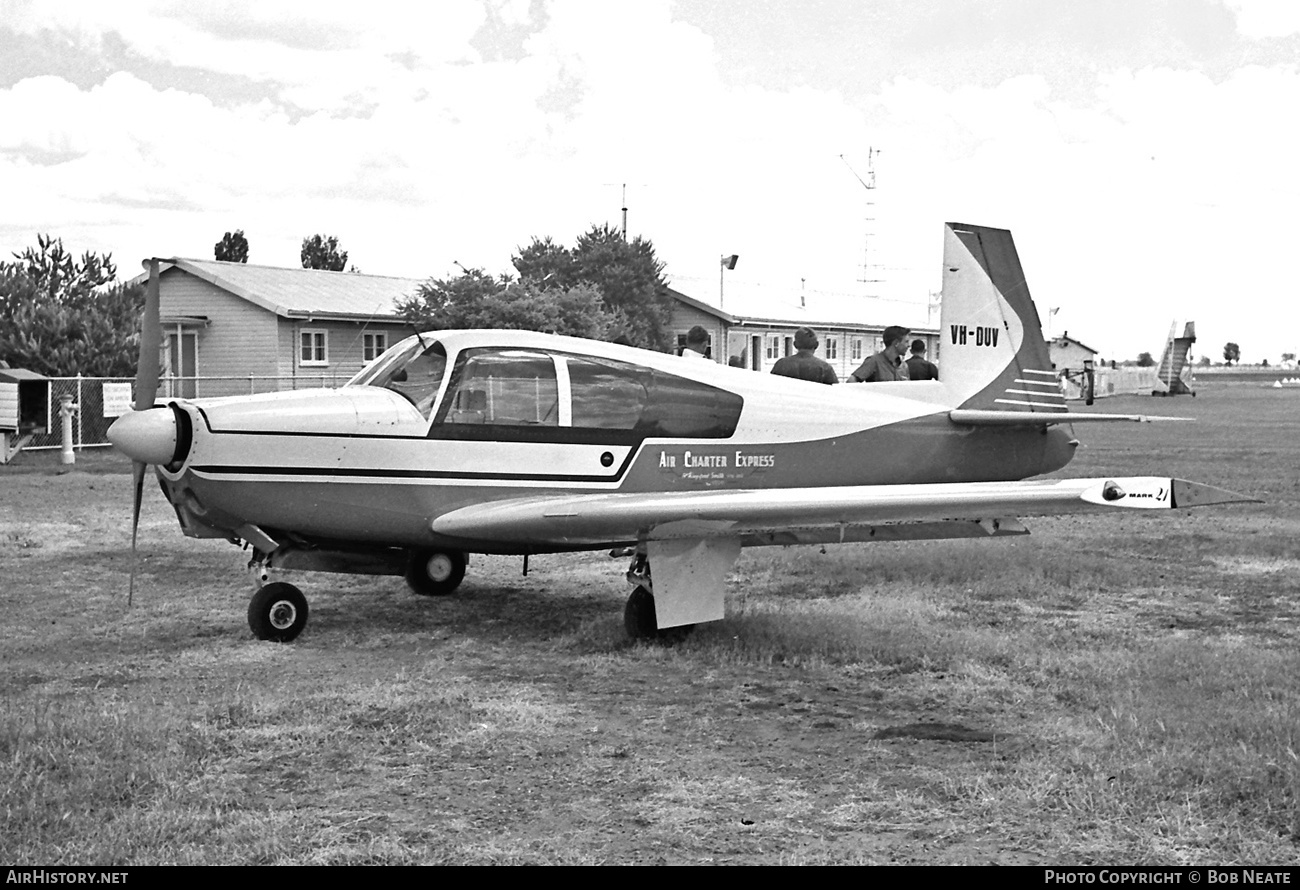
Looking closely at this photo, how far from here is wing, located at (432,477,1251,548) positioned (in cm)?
715

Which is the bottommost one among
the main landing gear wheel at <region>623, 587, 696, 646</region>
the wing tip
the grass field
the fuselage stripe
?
the grass field

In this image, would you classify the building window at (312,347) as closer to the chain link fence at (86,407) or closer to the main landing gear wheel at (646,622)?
the chain link fence at (86,407)

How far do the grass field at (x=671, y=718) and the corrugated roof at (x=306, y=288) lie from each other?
24.6 m

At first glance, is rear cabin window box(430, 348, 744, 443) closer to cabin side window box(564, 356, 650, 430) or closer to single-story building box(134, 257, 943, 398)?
cabin side window box(564, 356, 650, 430)

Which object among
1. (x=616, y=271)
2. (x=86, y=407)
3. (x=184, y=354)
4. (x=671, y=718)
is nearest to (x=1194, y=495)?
(x=671, y=718)

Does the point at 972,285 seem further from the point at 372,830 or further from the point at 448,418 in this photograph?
the point at 372,830

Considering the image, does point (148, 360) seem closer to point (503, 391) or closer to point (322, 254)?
point (503, 391)

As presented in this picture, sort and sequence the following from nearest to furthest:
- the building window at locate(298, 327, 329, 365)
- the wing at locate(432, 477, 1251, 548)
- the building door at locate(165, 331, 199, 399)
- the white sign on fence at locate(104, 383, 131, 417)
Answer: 1. the wing at locate(432, 477, 1251, 548)
2. the white sign on fence at locate(104, 383, 131, 417)
3. the building window at locate(298, 327, 329, 365)
4. the building door at locate(165, 331, 199, 399)

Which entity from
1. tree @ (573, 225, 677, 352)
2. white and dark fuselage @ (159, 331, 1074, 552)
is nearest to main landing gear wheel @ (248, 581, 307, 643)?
white and dark fuselage @ (159, 331, 1074, 552)

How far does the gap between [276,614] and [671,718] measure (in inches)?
120

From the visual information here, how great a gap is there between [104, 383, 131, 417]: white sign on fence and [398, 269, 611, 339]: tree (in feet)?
28.7

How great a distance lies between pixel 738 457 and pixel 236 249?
75.3m

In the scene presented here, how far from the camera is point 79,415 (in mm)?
24781

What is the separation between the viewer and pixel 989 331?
10078 millimetres
